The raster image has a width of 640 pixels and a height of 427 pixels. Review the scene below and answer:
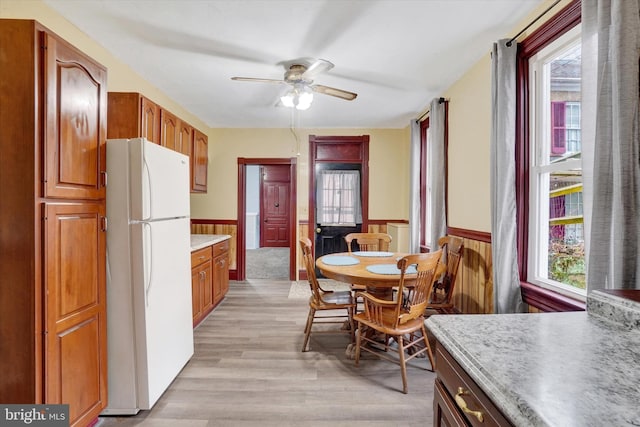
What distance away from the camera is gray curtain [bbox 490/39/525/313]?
216cm

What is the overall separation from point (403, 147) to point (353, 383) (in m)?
3.98

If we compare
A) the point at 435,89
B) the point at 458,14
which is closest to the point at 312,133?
the point at 435,89

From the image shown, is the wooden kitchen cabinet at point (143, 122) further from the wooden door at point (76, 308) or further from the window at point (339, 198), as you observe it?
the window at point (339, 198)

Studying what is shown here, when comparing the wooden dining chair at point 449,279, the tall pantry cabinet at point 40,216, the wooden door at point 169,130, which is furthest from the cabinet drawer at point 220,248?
the wooden dining chair at point 449,279

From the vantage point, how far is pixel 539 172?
7.07 feet

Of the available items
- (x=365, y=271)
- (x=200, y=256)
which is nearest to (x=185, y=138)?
(x=200, y=256)

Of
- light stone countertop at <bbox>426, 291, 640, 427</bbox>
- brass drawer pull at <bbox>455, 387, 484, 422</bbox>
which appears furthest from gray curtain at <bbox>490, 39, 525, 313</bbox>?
brass drawer pull at <bbox>455, 387, 484, 422</bbox>

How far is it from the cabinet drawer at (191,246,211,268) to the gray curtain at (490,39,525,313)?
8.78 feet

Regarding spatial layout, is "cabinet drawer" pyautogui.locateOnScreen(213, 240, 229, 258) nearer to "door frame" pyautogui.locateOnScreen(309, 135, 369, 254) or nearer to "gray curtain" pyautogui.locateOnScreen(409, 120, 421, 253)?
"door frame" pyautogui.locateOnScreen(309, 135, 369, 254)

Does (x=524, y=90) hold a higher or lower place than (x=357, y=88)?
lower

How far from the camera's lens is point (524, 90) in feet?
7.23

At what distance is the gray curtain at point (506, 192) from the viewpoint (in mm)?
2158

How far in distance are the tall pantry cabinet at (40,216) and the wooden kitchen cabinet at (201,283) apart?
4.73ft

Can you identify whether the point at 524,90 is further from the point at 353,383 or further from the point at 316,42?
the point at 353,383
